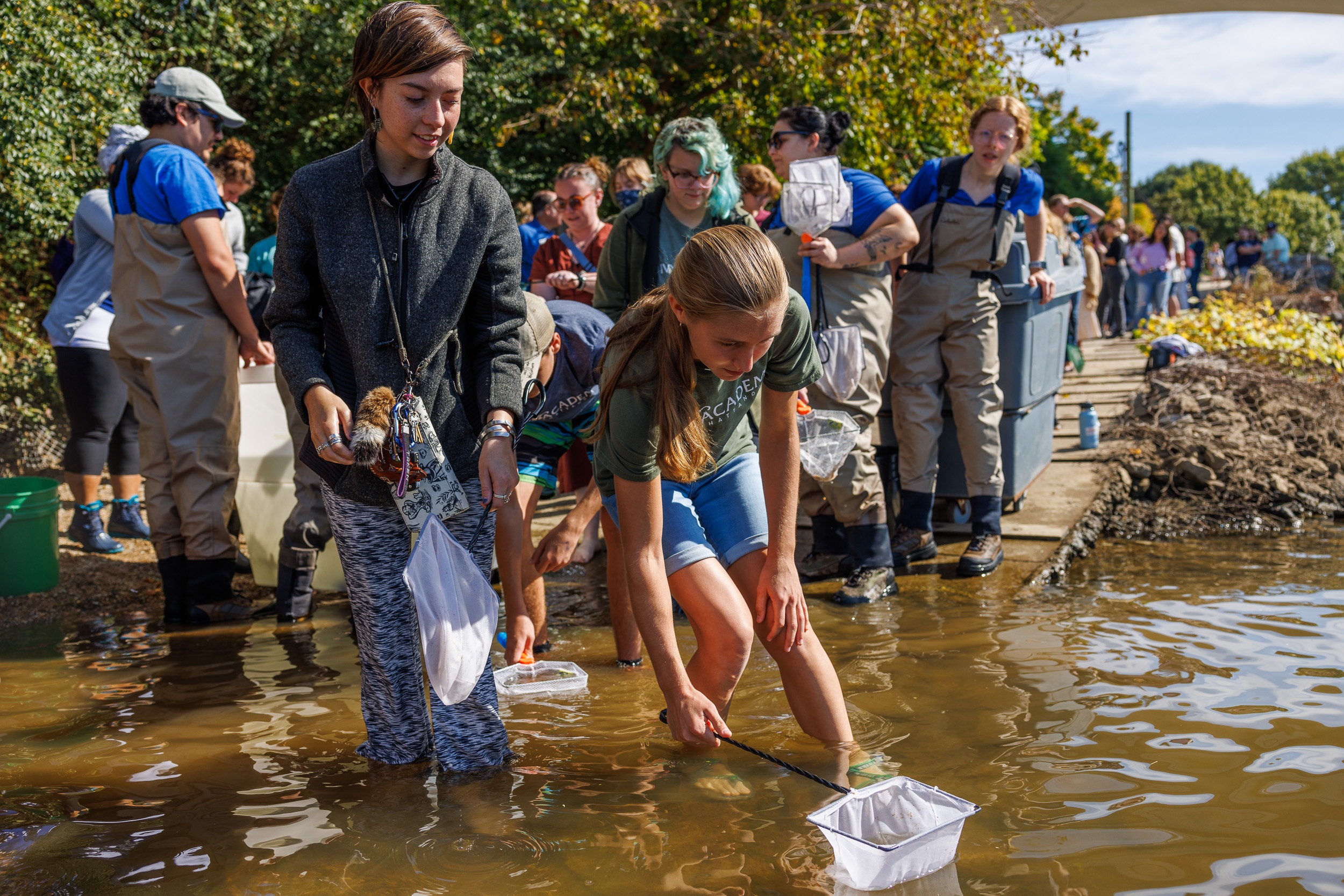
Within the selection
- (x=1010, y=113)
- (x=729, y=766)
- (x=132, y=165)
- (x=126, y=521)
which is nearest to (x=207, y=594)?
(x=126, y=521)

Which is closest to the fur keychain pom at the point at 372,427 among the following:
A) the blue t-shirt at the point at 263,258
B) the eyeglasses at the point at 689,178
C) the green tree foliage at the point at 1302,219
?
the eyeglasses at the point at 689,178

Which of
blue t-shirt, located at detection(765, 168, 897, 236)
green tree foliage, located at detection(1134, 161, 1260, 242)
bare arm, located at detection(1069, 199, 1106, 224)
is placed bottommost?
blue t-shirt, located at detection(765, 168, 897, 236)

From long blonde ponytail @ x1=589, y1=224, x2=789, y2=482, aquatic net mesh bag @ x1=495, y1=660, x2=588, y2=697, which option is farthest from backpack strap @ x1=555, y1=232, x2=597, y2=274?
long blonde ponytail @ x1=589, y1=224, x2=789, y2=482

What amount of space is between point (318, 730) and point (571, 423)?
4.41 ft

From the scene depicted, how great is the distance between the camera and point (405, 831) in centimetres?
267

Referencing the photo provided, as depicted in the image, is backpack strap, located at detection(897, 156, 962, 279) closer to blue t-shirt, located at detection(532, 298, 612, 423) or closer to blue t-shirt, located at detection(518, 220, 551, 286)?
blue t-shirt, located at detection(532, 298, 612, 423)

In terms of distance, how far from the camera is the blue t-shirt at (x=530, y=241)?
6.94 meters

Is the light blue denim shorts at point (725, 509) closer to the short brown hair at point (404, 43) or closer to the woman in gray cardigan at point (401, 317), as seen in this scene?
the woman in gray cardigan at point (401, 317)

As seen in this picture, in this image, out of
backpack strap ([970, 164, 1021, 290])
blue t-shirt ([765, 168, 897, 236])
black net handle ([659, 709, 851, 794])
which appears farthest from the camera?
backpack strap ([970, 164, 1021, 290])

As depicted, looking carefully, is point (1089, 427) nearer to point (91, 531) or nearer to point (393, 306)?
point (393, 306)

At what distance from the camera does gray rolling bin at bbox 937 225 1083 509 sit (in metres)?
5.48

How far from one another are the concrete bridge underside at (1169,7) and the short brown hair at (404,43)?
13.2 m

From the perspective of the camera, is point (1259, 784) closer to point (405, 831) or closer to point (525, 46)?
point (405, 831)

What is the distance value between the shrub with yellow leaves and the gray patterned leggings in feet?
25.6
